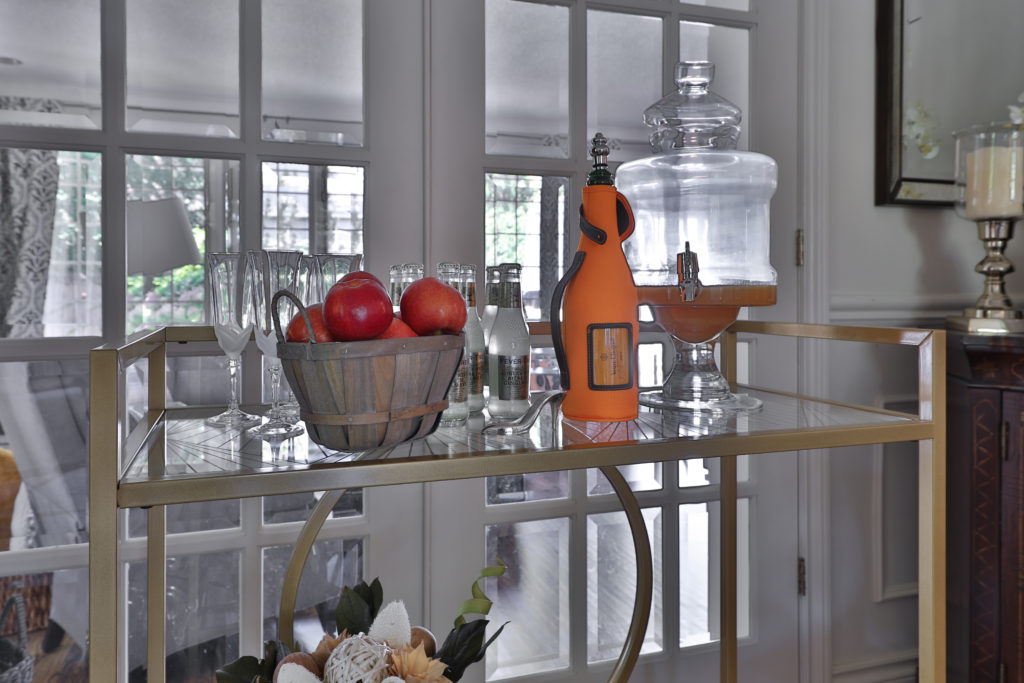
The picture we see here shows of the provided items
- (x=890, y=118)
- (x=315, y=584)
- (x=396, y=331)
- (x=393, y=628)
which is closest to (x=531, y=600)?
(x=315, y=584)

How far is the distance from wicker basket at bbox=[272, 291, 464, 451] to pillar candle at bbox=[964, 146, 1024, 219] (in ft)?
4.09

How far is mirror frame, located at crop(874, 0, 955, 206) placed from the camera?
1540 millimetres

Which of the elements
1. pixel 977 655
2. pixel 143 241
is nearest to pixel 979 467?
pixel 977 655

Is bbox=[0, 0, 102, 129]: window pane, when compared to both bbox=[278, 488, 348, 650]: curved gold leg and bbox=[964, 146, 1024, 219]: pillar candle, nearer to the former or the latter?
bbox=[278, 488, 348, 650]: curved gold leg

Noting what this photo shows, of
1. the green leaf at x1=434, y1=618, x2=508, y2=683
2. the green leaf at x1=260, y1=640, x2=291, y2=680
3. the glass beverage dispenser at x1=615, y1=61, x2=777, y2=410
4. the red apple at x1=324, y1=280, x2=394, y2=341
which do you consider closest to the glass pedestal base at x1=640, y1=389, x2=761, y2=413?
the glass beverage dispenser at x1=615, y1=61, x2=777, y2=410

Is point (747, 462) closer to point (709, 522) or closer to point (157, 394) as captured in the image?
point (709, 522)

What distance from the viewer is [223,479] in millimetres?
661

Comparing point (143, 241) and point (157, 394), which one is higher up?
point (143, 241)

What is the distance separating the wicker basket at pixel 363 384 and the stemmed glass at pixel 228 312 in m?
0.22

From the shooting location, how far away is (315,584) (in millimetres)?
1290

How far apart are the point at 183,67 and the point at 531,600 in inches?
46.1

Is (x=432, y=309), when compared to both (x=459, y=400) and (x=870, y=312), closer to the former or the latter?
(x=459, y=400)

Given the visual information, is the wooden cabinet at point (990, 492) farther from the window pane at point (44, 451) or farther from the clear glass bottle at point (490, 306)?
the window pane at point (44, 451)

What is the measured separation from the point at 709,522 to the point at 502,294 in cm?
87
